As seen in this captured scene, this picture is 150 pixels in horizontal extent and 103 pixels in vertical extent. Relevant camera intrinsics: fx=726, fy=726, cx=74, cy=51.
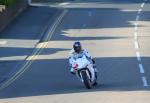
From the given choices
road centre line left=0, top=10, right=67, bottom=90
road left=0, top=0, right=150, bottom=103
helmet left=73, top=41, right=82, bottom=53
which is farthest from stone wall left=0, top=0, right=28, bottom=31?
helmet left=73, top=41, right=82, bottom=53

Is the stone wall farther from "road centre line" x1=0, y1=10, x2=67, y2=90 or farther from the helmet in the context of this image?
the helmet

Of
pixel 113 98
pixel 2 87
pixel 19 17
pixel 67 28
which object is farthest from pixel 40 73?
pixel 19 17

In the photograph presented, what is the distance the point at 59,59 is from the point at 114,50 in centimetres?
368

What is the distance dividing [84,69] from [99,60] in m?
→ 9.20

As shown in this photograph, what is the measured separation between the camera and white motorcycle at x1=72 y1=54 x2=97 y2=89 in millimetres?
25344

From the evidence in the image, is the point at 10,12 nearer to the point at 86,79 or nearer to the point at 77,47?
the point at 77,47

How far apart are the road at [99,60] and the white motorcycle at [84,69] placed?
355 mm

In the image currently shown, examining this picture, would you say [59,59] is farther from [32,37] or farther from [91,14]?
[91,14]

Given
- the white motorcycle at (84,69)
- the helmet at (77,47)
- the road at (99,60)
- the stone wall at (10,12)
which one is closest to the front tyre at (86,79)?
the white motorcycle at (84,69)

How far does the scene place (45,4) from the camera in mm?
63781

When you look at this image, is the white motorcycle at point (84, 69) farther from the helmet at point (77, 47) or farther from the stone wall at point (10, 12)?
the stone wall at point (10, 12)

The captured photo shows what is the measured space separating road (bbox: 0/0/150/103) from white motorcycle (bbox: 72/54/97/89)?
0.35m

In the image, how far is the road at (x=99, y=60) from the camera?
→ 23672mm

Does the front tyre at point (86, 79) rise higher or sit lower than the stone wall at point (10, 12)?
higher
